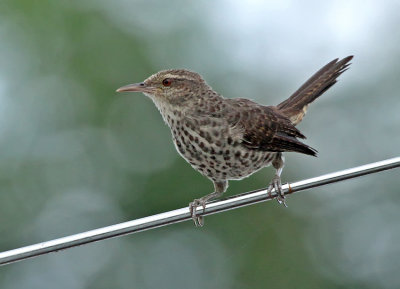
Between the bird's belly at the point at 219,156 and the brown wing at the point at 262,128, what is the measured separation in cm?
8

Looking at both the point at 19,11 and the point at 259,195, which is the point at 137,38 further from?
the point at 259,195

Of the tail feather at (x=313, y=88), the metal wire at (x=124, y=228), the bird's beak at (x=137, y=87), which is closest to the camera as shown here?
the metal wire at (x=124, y=228)

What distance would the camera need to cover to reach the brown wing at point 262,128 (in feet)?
20.1

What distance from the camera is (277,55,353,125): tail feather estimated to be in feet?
22.7

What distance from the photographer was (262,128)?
20.6 feet

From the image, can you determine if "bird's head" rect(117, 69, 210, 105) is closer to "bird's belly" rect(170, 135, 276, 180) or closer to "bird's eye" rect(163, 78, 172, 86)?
"bird's eye" rect(163, 78, 172, 86)

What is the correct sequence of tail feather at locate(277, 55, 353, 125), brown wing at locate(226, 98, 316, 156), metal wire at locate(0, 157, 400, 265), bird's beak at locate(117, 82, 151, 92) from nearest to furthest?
metal wire at locate(0, 157, 400, 265)
bird's beak at locate(117, 82, 151, 92)
brown wing at locate(226, 98, 316, 156)
tail feather at locate(277, 55, 353, 125)

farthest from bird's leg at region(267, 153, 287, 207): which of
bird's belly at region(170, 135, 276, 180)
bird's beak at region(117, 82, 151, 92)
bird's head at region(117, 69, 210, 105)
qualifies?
bird's beak at region(117, 82, 151, 92)

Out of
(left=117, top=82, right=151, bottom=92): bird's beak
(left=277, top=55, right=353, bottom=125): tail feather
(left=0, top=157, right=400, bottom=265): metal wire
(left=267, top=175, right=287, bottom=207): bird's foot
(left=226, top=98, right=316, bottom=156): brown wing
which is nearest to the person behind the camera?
(left=0, top=157, right=400, bottom=265): metal wire

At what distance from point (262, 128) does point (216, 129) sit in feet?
1.35

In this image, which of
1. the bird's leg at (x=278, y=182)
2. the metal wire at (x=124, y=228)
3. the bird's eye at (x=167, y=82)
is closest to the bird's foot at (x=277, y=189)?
the bird's leg at (x=278, y=182)

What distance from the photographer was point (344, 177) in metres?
4.42

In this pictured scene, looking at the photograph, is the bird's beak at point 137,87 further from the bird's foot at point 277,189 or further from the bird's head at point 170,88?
the bird's foot at point 277,189

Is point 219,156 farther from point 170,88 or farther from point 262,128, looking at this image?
point 170,88
